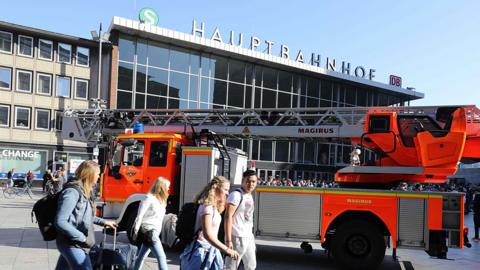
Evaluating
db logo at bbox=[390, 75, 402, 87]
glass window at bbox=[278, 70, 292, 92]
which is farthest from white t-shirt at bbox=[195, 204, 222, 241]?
db logo at bbox=[390, 75, 402, 87]

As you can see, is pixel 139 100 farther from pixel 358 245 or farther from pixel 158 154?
pixel 358 245

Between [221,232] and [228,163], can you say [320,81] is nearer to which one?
[228,163]

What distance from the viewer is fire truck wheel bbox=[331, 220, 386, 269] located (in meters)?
9.29

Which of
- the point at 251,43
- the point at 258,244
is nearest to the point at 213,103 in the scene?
the point at 251,43

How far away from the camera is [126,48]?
123 ft

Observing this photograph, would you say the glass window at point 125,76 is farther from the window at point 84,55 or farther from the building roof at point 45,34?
the window at point 84,55

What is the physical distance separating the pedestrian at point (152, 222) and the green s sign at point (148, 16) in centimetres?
3284

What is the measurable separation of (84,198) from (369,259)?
6061 millimetres

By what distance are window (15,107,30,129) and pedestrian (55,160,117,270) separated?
36.2 metres

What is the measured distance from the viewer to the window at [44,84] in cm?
3847

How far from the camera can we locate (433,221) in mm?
9109

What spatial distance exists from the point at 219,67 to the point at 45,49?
13.2 metres

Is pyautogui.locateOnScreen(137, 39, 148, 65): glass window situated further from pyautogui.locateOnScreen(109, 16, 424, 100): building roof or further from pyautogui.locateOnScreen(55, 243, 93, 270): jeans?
pyautogui.locateOnScreen(55, 243, 93, 270): jeans

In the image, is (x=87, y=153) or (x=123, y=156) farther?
(x=87, y=153)
